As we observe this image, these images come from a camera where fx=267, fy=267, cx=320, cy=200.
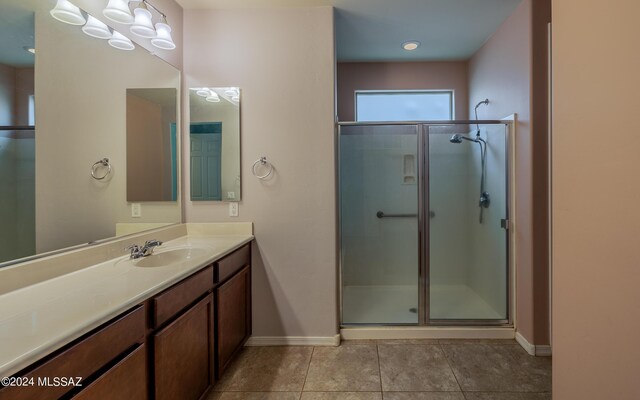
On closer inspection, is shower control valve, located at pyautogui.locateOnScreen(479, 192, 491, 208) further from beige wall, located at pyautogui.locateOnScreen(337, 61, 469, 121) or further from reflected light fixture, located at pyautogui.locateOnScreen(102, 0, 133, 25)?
reflected light fixture, located at pyautogui.locateOnScreen(102, 0, 133, 25)

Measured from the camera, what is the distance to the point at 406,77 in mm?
3273

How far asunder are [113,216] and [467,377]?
2558mm

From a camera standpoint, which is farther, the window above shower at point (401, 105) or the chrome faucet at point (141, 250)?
the window above shower at point (401, 105)

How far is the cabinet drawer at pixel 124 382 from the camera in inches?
34.1

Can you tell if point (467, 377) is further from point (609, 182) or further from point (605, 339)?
point (609, 182)

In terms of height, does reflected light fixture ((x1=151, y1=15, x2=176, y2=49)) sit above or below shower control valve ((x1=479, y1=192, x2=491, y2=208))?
above

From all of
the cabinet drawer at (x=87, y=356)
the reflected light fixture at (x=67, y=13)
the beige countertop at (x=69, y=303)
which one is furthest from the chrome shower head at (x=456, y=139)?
the reflected light fixture at (x=67, y=13)

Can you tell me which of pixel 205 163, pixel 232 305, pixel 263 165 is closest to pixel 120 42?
pixel 205 163

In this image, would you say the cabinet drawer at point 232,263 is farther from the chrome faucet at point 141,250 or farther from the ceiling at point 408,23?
the ceiling at point 408,23

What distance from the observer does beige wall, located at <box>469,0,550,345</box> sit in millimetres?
2059

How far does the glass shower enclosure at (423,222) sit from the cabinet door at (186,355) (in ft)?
4.09

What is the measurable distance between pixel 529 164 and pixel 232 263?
7.94ft

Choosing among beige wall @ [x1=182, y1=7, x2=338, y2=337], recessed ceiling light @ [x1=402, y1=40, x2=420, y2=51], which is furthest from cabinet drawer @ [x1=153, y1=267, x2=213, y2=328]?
recessed ceiling light @ [x1=402, y1=40, x2=420, y2=51]

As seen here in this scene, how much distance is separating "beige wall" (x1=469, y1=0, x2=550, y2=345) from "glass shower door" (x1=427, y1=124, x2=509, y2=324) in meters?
0.18
